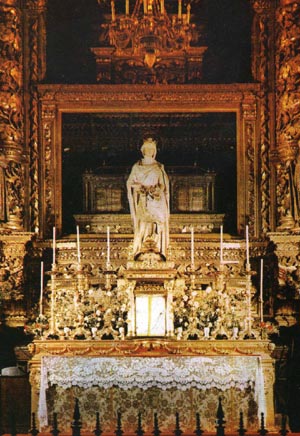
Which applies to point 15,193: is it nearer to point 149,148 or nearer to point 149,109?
point 149,109

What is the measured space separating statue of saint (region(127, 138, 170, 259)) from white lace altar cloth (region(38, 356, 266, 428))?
1490 millimetres

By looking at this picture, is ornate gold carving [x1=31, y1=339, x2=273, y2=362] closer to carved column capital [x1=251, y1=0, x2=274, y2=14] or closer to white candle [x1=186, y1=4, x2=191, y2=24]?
white candle [x1=186, y1=4, x2=191, y2=24]

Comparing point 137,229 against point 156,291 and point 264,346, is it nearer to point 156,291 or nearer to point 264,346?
point 156,291

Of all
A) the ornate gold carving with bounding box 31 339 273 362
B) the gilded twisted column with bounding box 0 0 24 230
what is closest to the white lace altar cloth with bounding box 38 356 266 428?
the ornate gold carving with bounding box 31 339 273 362

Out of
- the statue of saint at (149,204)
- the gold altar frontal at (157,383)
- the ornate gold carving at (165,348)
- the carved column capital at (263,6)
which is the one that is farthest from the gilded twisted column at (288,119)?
the gold altar frontal at (157,383)

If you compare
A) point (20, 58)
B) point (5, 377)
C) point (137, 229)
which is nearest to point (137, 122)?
point (20, 58)

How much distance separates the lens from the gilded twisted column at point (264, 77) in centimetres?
1407

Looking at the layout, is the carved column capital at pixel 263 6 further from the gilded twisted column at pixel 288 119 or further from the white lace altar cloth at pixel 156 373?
the white lace altar cloth at pixel 156 373

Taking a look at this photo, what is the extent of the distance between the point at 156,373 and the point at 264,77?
5.48 m

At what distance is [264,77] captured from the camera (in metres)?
14.3

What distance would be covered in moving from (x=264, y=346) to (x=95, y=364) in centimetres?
193

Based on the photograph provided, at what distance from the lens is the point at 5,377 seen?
37.6ft

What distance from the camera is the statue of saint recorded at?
1178 cm

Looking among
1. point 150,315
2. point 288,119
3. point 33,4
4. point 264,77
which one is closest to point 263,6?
point 264,77
